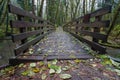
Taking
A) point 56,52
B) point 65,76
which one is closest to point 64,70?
point 65,76

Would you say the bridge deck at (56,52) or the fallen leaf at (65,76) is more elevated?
the bridge deck at (56,52)

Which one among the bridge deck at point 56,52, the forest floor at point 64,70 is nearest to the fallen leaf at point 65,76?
the forest floor at point 64,70

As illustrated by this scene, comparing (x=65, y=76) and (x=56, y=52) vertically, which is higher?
(x=56, y=52)

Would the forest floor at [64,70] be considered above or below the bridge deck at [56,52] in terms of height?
below

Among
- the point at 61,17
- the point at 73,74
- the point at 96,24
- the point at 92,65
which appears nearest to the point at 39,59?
the point at 73,74

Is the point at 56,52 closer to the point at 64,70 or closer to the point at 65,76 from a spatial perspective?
the point at 64,70

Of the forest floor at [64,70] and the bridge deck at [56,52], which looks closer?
the forest floor at [64,70]

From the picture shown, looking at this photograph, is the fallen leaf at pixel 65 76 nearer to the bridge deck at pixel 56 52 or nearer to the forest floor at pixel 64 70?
the forest floor at pixel 64 70

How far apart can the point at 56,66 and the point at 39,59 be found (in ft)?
1.67

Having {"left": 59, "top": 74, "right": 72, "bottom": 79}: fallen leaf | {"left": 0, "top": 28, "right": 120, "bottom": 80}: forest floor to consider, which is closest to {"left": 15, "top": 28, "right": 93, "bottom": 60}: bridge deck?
{"left": 0, "top": 28, "right": 120, "bottom": 80}: forest floor

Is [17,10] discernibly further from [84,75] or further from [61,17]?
[61,17]

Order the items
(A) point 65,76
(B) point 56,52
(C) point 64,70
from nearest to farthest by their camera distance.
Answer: (A) point 65,76 < (C) point 64,70 < (B) point 56,52

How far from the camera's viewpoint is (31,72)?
252 cm

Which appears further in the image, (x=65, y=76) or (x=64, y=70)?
(x=64, y=70)
